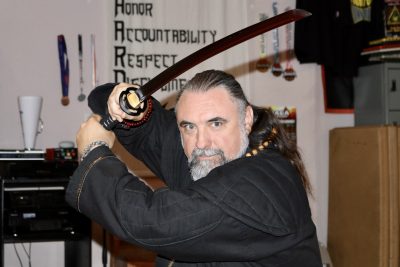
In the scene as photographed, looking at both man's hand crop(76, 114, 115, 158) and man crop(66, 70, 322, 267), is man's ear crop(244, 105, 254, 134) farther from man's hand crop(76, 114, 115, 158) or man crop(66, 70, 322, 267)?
man's hand crop(76, 114, 115, 158)

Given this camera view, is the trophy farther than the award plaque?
No

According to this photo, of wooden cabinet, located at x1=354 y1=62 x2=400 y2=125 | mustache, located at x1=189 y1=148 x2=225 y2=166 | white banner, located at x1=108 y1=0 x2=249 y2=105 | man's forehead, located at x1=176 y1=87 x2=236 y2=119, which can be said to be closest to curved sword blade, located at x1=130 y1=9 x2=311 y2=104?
man's forehead, located at x1=176 y1=87 x2=236 y2=119

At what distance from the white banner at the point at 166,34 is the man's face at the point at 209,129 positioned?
7.88 ft

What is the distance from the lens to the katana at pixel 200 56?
5.59ft

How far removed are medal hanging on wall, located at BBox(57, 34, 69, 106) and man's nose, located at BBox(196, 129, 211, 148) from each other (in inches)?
101

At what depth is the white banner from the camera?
4.20 meters

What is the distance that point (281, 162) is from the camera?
1720 mm

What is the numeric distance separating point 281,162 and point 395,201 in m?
2.50

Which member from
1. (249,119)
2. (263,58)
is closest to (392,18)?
(263,58)

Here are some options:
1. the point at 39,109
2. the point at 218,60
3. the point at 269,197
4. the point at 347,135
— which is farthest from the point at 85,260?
the point at 269,197

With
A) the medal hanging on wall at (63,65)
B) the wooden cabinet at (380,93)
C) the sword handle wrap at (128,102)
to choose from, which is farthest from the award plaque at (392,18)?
the sword handle wrap at (128,102)

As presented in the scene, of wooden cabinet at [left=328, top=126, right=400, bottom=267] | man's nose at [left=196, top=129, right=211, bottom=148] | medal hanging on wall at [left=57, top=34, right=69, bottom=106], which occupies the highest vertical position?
medal hanging on wall at [left=57, top=34, right=69, bottom=106]

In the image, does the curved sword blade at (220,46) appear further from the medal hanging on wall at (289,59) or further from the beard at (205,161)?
the medal hanging on wall at (289,59)

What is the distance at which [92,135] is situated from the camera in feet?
5.52
